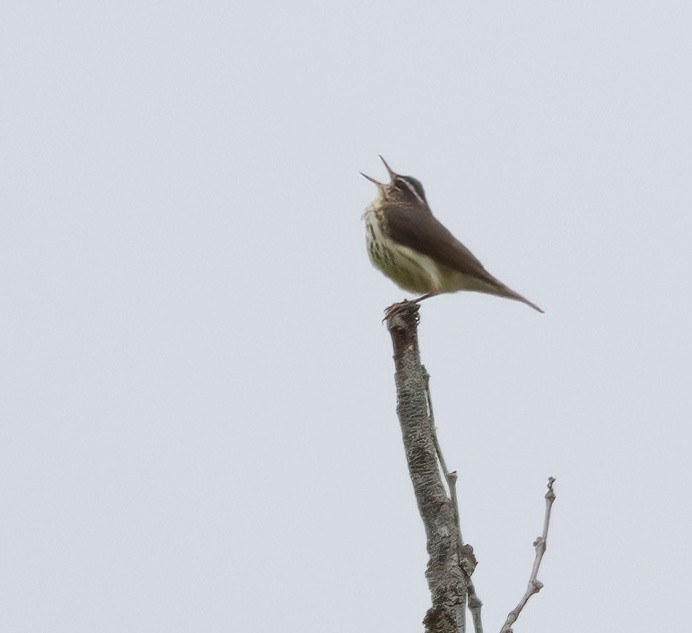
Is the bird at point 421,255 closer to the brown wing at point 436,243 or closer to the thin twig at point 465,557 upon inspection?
the brown wing at point 436,243

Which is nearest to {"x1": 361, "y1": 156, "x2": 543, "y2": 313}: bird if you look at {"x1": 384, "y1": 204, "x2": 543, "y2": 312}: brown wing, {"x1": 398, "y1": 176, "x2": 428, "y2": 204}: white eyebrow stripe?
{"x1": 384, "y1": 204, "x2": 543, "y2": 312}: brown wing

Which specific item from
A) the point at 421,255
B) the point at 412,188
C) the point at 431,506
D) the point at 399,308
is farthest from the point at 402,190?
the point at 431,506

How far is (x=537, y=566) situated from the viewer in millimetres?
Answer: 4379

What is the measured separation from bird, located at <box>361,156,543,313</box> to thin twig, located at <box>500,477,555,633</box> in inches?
148

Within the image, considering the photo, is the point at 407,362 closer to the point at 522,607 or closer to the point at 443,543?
the point at 443,543

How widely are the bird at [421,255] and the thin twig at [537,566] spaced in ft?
12.4

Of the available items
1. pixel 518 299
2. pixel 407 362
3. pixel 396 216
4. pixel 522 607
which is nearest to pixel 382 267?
pixel 396 216

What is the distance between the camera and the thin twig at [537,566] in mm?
3918

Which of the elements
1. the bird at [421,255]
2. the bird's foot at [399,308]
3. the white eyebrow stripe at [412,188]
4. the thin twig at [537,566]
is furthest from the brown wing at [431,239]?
the thin twig at [537,566]

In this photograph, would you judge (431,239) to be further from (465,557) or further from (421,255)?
(465,557)

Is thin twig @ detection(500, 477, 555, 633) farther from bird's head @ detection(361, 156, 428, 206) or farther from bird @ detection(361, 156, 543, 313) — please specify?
bird's head @ detection(361, 156, 428, 206)

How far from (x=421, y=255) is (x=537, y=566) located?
469cm

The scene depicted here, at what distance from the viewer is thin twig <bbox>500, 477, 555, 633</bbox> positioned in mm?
3918

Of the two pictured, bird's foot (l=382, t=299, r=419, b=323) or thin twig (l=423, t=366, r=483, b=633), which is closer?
thin twig (l=423, t=366, r=483, b=633)
